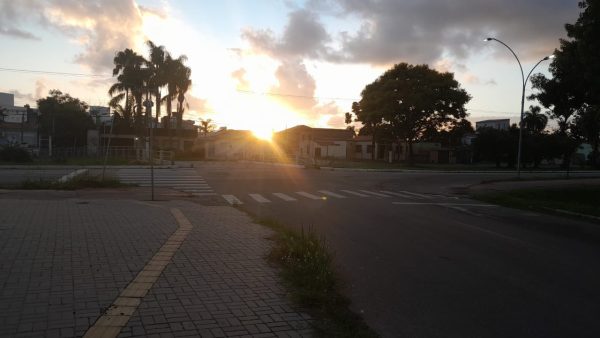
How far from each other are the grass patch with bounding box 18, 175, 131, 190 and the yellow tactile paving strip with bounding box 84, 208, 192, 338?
13.7 metres

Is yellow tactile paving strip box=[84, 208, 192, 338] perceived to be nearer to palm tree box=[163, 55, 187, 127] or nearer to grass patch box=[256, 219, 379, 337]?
grass patch box=[256, 219, 379, 337]

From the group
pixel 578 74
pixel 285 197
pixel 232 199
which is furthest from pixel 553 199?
pixel 232 199

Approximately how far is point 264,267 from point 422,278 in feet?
7.28

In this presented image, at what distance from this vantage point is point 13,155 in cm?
4212

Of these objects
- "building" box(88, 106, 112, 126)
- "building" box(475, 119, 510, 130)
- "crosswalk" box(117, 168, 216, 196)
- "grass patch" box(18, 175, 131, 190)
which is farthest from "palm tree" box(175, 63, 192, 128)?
"building" box(475, 119, 510, 130)

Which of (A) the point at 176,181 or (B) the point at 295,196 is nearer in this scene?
(B) the point at 295,196

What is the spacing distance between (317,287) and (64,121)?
61747mm

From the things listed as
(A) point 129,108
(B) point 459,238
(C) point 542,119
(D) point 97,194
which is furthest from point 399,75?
(B) point 459,238

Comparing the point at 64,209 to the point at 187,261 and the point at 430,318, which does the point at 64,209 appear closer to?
the point at 187,261

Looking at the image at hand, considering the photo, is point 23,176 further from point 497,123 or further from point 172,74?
point 497,123

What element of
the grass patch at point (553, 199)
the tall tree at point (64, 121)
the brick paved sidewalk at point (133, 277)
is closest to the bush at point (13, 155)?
the tall tree at point (64, 121)

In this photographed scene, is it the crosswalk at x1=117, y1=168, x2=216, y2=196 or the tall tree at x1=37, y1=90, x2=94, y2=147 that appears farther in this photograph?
the tall tree at x1=37, y1=90, x2=94, y2=147

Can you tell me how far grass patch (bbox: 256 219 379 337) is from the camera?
4.80m

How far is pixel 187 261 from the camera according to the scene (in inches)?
277
